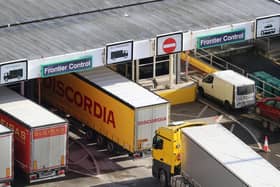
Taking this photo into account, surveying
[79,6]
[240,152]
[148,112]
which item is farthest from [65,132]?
[79,6]

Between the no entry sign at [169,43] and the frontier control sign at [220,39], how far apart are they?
1.42 metres

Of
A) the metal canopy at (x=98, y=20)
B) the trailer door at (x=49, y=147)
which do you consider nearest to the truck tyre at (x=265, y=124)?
the metal canopy at (x=98, y=20)

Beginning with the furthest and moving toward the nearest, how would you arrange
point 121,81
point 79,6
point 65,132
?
point 79,6
point 121,81
point 65,132

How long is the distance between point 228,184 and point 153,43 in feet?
43.5

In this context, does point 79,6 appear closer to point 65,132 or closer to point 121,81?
point 121,81

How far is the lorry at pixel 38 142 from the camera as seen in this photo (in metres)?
50.4

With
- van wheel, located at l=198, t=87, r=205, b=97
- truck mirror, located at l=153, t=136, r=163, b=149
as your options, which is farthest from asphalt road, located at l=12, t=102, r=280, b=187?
van wheel, located at l=198, t=87, r=205, b=97

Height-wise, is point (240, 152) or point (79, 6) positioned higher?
point (79, 6)

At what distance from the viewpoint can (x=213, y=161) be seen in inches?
1843

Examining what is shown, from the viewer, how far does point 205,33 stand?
5909cm

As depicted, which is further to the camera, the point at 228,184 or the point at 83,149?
the point at 83,149

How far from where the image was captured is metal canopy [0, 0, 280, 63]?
2203 inches

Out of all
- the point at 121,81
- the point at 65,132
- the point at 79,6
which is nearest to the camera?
the point at 65,132

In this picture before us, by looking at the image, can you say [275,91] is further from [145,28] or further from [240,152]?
[240,152]
